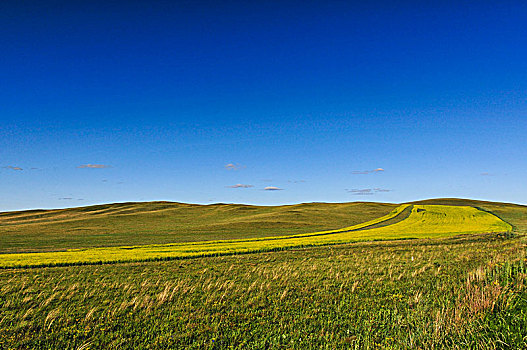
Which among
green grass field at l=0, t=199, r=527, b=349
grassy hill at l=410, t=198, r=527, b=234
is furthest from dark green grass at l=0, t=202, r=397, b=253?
green grass field at l=0, t=199, r=527, b=349

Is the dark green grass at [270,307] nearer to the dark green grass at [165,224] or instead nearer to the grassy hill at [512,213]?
the grassy hill at [512,213]

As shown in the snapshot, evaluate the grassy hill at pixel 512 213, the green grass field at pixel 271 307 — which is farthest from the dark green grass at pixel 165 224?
the green grass field at pixel 271 307

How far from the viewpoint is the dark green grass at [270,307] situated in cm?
713

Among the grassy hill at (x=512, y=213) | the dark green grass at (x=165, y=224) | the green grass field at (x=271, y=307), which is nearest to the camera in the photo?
the green grass field at (x=271, y=307)

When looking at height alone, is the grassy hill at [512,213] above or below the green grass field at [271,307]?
above

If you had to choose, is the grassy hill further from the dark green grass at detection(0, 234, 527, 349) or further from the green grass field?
the dark green grass at detection(0, 234, 527, 349)

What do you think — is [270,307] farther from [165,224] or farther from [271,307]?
[165,224]

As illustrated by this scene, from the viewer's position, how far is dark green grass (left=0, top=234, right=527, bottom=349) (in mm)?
7133

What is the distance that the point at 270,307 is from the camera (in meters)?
9.67

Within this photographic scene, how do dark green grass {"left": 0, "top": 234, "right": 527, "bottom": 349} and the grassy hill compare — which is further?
the grassy hill

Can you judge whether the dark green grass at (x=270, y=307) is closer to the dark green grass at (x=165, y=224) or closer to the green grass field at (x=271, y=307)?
the green grass field at (x=271, y=307)

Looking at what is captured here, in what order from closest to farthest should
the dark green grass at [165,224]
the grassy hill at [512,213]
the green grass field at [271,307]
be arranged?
the green grass field at [271,307], the grassy hill at [512,213], the dark green grass at [165,224]

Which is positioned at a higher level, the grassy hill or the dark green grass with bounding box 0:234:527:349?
the grassy hill

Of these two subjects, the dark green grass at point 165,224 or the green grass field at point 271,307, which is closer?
the green grass field at point 271,307
